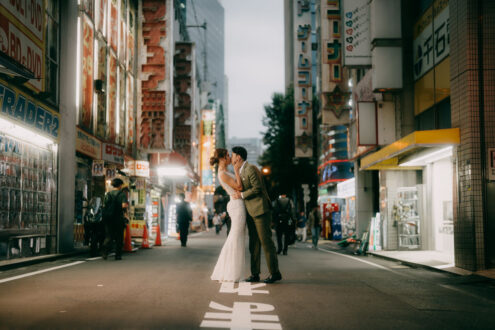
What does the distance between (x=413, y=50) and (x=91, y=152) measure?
437 inches

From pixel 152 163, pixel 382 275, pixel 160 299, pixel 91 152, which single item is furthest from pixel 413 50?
pixel 152 163

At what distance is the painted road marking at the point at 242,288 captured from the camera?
737 cm

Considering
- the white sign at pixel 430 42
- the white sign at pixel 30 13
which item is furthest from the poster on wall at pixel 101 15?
the white sign at pixel 430 42

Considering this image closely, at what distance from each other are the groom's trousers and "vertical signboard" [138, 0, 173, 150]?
21.5 meters

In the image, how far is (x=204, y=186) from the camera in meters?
75.7

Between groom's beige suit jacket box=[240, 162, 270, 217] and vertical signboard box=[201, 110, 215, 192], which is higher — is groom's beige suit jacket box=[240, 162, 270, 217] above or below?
below

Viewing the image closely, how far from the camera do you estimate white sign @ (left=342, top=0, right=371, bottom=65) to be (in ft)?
60.1

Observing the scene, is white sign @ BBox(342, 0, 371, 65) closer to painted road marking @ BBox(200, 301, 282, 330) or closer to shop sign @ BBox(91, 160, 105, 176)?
shop sign @ BBox(91, 160, 105, 176)

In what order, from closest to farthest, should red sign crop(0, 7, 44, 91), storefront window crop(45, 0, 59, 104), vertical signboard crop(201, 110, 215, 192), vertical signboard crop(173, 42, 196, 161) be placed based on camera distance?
red sign crop(0, 7, 44, 91), storefront window crop(45, 0, 59, 104), vertical signboard crop(173, 42, 196, 161), vertical signboard crop(201, 110, 215, 192)

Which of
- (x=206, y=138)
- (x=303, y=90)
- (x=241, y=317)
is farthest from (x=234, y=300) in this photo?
(x=206, y=138)

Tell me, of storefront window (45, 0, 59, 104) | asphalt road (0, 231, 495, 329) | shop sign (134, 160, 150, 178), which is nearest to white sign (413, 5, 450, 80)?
asphalt road (0, 231, 495, 329)

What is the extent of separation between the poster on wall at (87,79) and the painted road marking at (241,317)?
14819 millimetres

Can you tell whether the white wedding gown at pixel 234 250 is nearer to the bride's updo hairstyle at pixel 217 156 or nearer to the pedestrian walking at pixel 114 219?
the bride's updo hairstyle at pixel 217 156

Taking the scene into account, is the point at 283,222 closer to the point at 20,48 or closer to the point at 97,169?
the point at 97,169
